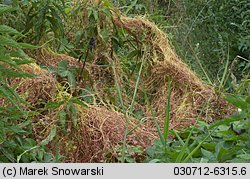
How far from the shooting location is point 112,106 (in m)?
2.72

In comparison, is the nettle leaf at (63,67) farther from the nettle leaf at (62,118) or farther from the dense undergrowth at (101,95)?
the nettle leaf at (62,118)

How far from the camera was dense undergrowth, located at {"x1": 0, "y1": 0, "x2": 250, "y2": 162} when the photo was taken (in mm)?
1861

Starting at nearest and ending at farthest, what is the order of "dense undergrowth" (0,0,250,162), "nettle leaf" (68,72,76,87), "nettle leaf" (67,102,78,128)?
"dense undergrowth" (0,0,250,162) → "nettle leaf" (67,102,78,128) → "nettle leaf" (68,72,76,87)

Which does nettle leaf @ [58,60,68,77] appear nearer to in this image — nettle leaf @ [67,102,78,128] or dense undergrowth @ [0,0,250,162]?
dense undergrowth @ [0,0,250,162]

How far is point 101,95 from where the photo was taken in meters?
2.78

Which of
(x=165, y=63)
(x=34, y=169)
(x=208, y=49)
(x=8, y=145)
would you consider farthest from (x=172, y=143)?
(x=208, y=49)

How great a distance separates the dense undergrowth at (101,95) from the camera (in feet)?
6.11

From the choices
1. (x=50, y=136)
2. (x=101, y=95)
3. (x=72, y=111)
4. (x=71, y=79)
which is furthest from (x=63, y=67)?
(x=50, y=136)

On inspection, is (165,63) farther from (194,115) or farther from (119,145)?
(119,145)

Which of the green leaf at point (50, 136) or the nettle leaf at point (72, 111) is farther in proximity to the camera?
the nettle leaf at point (72, 111)

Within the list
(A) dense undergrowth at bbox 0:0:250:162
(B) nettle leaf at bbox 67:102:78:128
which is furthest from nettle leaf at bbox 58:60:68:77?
(B) nettle leaf at bbox 67:102:78:128

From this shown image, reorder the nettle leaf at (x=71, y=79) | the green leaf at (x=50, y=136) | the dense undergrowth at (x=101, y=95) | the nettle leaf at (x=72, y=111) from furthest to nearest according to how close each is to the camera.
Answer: the nettle leaf at (x=71, y=79) → the nettle leaf at (x=72, y=111) → the green leaf at (x=50, y=136) → the dense undergrowth at (x=101, y=95)

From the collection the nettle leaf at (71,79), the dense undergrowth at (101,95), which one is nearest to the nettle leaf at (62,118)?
the dense undergrowth at (101,95)

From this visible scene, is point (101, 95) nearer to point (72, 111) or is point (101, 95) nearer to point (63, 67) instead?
point (63, 67)
